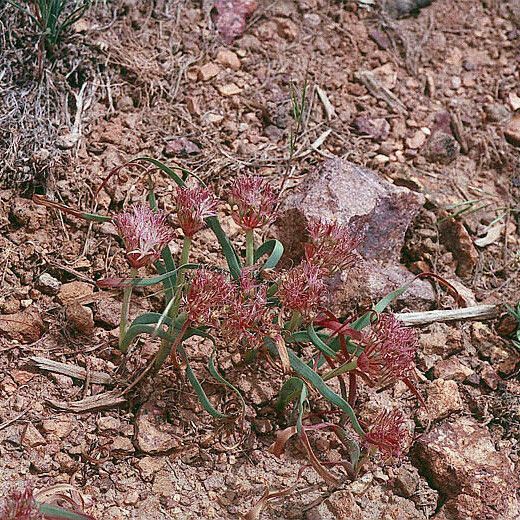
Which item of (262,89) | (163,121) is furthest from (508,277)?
(163,121)

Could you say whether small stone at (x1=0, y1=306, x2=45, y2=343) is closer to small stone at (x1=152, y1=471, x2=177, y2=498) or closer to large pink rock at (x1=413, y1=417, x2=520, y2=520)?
small stone at (x1=152, y1=471, x2=177, y2=498)

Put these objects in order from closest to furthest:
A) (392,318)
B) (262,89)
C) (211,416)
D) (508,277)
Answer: (392,318) < (211,416) < (508,277) < (262,89)

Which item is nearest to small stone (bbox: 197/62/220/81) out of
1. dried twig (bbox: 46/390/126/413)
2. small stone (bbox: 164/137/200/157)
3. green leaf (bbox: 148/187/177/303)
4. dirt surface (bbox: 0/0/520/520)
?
dirt surface (bbox: 0/0/520/520)

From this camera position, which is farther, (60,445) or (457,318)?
(457,318)

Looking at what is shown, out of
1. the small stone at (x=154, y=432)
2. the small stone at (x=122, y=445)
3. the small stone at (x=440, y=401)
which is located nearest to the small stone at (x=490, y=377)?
the small stone at (x=440, y=401)

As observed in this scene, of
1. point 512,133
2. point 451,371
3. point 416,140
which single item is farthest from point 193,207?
point 512,133

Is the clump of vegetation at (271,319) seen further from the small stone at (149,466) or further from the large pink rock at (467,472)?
the small stone at (149,466)

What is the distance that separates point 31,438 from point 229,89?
1.61m

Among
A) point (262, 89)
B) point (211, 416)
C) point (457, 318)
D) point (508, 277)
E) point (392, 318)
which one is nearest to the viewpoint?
point (392, 318)

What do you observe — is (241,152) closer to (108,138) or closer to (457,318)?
(108,138)

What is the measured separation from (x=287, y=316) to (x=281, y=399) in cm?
24

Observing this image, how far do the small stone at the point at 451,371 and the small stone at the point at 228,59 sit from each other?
1450 millimetres

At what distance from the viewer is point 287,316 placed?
2443 millimetres

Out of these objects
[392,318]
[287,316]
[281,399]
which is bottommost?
[281,399]
